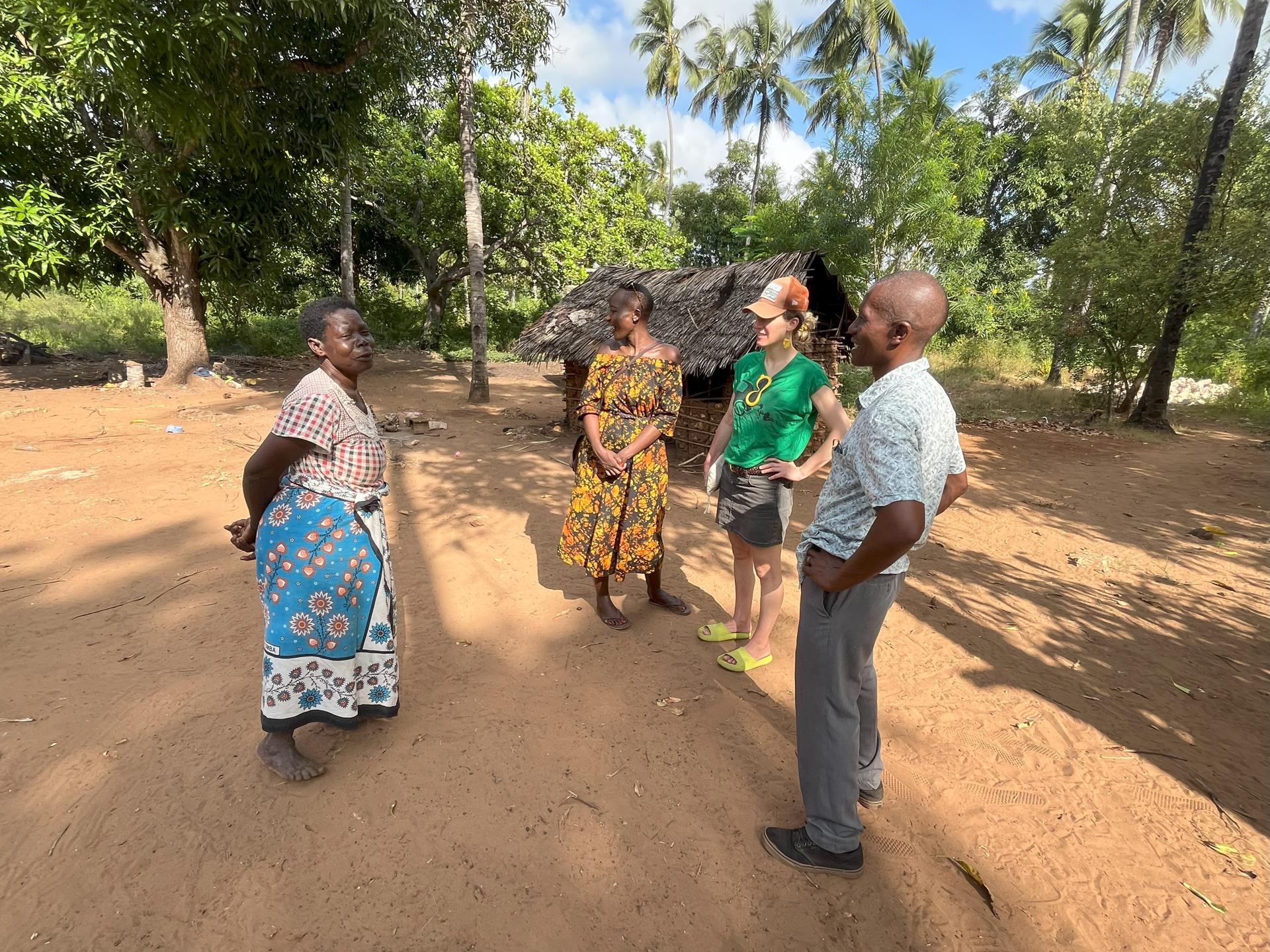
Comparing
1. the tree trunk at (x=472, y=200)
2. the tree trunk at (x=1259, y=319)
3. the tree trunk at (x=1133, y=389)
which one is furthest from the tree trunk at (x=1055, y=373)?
the tree trunk at (x=472, y=200)

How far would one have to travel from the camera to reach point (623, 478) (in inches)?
125

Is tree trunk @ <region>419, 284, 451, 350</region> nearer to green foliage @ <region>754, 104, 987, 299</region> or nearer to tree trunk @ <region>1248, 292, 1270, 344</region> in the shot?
green foliage @ <region>754, 104, 987, 299</region>

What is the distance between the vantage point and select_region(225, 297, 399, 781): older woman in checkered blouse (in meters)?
1.95

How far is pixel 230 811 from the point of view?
84.3 inches

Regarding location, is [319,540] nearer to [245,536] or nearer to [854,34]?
[245,536]

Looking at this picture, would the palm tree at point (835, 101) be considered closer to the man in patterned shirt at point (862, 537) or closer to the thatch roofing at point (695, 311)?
the thatch roofing at point (695, 311)

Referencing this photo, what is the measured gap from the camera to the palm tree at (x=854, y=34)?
21656 mm

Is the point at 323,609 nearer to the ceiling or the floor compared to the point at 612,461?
nearer to the floor

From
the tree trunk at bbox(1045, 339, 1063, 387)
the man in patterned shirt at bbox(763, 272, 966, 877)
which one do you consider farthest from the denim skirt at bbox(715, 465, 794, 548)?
the tree trunk at bbox(1045, 339, 1063, 387)

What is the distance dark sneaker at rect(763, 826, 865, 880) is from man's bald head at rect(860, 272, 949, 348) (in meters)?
1.73

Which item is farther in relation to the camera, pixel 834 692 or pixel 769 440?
pixel 769 440

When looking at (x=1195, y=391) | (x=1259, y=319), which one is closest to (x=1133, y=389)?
(x=1259, y=319)

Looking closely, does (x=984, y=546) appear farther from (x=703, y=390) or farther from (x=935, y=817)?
(x=703, y=390)

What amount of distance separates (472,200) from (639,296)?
9.82 metres
